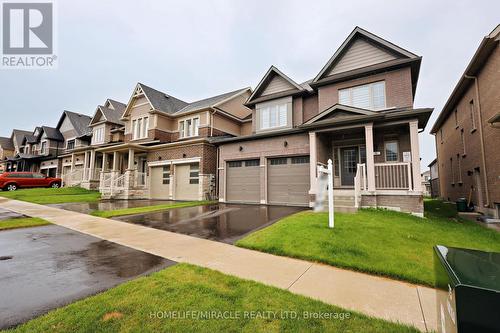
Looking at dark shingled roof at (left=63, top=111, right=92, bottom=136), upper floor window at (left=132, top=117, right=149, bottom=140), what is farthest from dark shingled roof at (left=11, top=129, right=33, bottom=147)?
upper floor window at (left=132, top=117, right=149, bottom=140)

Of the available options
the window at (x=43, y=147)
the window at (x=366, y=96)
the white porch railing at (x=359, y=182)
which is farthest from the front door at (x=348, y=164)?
the window at (x=43, y=147)

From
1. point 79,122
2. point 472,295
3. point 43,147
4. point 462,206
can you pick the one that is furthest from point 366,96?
point 43,147

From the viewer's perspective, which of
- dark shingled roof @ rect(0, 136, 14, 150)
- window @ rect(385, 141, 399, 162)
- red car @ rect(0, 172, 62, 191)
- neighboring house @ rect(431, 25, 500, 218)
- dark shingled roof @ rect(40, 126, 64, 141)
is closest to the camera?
neighboring house @ rect(431, 25, 500, 218)

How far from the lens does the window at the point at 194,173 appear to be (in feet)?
56.0

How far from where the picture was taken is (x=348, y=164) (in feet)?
40.5

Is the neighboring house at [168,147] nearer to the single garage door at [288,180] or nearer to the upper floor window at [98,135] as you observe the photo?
the upper floor window at [98,135]

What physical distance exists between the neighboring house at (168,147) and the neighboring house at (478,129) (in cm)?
1532

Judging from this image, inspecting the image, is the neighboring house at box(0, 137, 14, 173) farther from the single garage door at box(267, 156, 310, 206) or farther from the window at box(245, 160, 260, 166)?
the single garage door at box(267, 156, 310, 206)

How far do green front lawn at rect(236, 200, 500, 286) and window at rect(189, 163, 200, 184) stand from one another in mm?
11163

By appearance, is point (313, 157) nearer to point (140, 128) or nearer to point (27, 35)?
point (27, 35)

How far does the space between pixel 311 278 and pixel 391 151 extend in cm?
995

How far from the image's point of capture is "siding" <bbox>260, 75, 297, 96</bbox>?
1509cm

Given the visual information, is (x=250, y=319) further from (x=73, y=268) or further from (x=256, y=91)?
(x=256, y=91)

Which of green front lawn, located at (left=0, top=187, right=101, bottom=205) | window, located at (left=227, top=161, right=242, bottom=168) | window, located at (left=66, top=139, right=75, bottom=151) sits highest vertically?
window, located at (left=66, top=139, right=75, bottom=151)
